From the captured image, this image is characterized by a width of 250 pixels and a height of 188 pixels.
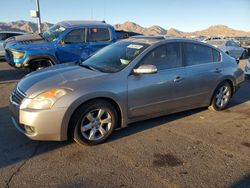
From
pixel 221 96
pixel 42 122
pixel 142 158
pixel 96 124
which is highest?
pixel 42 122

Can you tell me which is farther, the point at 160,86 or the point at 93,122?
the point at 160,86

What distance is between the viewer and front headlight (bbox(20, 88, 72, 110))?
13.6 ft

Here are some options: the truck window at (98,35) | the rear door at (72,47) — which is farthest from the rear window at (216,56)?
the truck window at (98,35)

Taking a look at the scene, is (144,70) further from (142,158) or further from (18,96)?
(18,96)

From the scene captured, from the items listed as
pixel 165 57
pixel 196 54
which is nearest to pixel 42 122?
pixel 165 57

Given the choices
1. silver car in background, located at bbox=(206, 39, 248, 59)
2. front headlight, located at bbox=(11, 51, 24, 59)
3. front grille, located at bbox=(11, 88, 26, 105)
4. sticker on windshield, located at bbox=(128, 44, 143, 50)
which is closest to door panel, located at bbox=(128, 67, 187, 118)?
sticker on windshield, located at bbox=(128, 44, 143, 50)

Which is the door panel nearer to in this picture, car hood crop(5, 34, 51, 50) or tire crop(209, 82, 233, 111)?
tire crop(209, 82, 233, 111)

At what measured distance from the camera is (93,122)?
4523mm

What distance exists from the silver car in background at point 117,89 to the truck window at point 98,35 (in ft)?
14.3

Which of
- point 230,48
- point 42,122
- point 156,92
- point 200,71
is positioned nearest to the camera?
point 42,122

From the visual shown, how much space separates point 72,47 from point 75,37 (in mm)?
383

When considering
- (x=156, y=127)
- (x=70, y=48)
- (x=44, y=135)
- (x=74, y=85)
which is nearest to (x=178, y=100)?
(x=156, y=127)

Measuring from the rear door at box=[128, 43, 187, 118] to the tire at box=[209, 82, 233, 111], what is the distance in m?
1.10

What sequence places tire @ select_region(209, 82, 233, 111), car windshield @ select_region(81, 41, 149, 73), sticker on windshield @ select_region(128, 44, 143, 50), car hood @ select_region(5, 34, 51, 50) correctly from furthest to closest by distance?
car hood @ select_region(5, 34, 51, 50), tire @ select_region(209, 82, 233, 111), sticker on windshield @ select_region(128, 44, 143, 50), car windshield @ select_region(81, 41, 149, 73)
